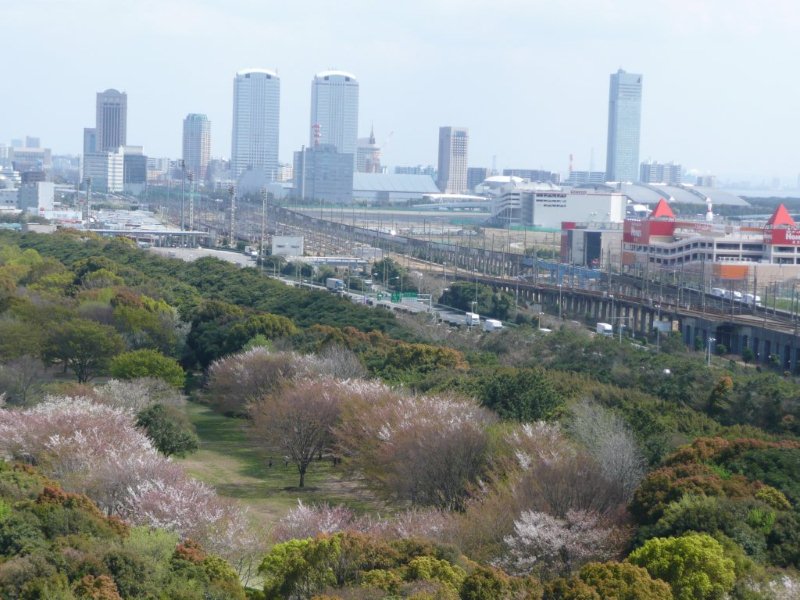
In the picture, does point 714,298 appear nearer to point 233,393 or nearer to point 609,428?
point 233,393

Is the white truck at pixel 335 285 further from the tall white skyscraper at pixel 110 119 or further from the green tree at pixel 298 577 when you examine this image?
the tall white skyscraper at pixel 110 119

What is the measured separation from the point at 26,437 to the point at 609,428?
21.5 feet

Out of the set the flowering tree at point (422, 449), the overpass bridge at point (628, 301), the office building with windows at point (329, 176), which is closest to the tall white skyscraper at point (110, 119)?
the office building with windows at point (329, 176)

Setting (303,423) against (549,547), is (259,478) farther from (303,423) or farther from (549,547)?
(549,547)

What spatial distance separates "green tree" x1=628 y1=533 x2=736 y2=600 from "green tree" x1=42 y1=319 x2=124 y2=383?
46.9 ft

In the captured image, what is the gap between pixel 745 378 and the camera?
2116 cm

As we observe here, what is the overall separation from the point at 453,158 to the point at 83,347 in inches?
5079

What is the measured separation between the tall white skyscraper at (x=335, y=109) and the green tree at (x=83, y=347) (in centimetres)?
14606

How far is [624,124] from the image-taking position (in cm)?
16975

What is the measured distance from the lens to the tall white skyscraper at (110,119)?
159125 millimetres

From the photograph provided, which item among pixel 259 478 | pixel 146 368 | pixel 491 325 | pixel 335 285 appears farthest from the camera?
pixel 335 285

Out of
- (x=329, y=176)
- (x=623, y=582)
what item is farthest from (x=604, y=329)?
(x=329, y=176)

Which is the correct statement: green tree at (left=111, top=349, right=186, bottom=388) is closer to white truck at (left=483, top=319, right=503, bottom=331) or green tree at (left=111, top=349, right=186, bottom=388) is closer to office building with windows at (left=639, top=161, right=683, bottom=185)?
white truck at (left=483, top=319, right=503, bottom=331)

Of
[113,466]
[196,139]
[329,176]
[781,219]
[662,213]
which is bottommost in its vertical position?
[113,466]
